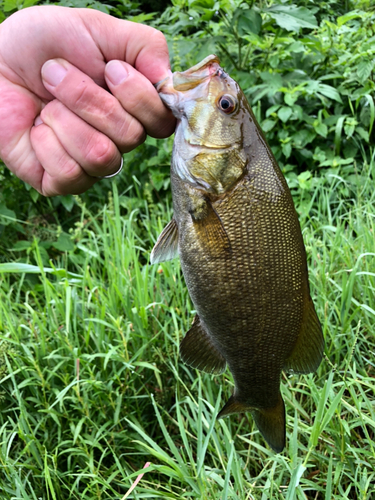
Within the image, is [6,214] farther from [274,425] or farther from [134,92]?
[274,425]

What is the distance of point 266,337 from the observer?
1401mm

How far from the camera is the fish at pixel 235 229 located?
4.37 feet

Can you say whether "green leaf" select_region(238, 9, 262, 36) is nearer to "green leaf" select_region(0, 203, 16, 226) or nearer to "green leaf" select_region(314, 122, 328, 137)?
"green leaf" select_region(314, 122, 328, 137)

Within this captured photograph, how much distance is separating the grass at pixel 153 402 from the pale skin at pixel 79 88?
0.84 m

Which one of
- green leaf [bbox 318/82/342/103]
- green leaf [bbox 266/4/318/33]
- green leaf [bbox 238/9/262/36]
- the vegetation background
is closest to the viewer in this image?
the vegetation background

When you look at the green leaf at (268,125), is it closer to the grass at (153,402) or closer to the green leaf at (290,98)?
the green leaf at (290,98)

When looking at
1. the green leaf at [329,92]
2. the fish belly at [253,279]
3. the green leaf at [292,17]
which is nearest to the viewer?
the fish belly at [253,279]

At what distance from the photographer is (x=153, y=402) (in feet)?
5.89

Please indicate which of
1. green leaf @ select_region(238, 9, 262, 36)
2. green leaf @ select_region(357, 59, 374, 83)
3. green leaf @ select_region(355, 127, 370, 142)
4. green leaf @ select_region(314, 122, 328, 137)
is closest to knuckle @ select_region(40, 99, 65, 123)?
green leaf @ select_region(238, 9, 262, 36)

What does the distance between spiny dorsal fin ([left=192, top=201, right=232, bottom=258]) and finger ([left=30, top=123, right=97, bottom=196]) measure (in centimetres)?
42

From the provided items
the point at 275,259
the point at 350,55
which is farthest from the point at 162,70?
the point at 350,55

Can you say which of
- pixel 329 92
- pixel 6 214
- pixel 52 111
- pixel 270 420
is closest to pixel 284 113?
pixel 329 92

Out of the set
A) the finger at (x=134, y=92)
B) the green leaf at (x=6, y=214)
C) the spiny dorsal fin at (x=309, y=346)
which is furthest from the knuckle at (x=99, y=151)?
Result: the green leaf at (x=6, y=214)

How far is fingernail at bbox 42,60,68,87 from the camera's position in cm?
137
